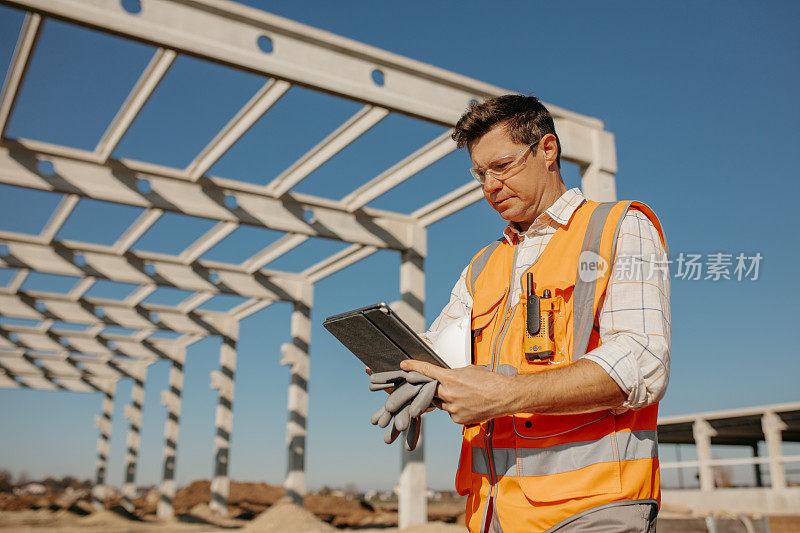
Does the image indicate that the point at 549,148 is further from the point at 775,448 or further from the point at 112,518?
the point at 112,518

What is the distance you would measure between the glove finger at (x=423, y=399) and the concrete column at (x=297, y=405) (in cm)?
1138

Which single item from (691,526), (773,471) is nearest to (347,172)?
(691,526)

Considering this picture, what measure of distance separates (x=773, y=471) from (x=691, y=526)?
1106 cm

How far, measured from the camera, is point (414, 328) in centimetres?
1034

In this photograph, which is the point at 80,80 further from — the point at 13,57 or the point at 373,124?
the point at 373,124

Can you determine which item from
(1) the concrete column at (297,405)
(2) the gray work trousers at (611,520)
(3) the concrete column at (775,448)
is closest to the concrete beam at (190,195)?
(1) the concrete column at (297,405)

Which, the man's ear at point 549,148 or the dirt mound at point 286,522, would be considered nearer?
the man's ear at point 549,148

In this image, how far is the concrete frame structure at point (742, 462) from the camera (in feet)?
45.2

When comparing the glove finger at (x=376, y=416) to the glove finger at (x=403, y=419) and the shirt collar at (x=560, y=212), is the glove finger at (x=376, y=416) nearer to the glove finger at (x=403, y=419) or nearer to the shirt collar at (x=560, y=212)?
the glove finger at (x=403, y=419)

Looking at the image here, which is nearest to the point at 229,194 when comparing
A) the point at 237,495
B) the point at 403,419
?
the point at 403,419

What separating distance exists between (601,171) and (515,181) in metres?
5.60

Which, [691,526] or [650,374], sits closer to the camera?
[650,374]

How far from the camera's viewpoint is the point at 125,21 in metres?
5.63

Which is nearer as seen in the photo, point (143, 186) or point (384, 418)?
point (384, 418)
